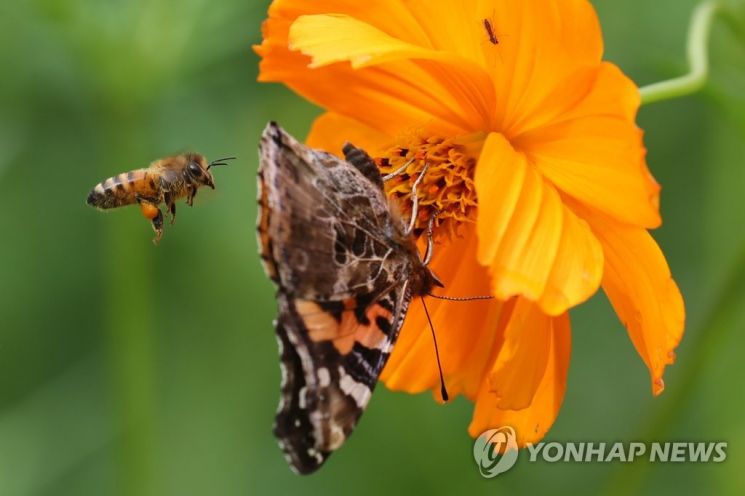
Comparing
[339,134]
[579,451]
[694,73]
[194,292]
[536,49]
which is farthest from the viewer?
[194,292]

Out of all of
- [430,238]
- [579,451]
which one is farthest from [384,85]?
[579,451]

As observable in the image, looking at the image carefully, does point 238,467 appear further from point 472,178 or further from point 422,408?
point 472,178

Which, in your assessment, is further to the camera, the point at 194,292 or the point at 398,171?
the point at 194,292

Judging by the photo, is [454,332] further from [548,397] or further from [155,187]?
[155,187]

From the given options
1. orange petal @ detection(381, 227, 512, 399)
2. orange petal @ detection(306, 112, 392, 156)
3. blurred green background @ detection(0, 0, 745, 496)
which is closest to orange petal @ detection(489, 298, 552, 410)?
orange petal @ detection(381, 227, 512, 399)

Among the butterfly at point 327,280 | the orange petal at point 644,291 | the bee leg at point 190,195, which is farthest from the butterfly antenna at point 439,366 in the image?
the bee leg at point 190,195

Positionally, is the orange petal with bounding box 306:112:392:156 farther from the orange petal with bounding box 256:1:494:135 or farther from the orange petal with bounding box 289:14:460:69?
the orange petal with bounding box 289:14:460:69
